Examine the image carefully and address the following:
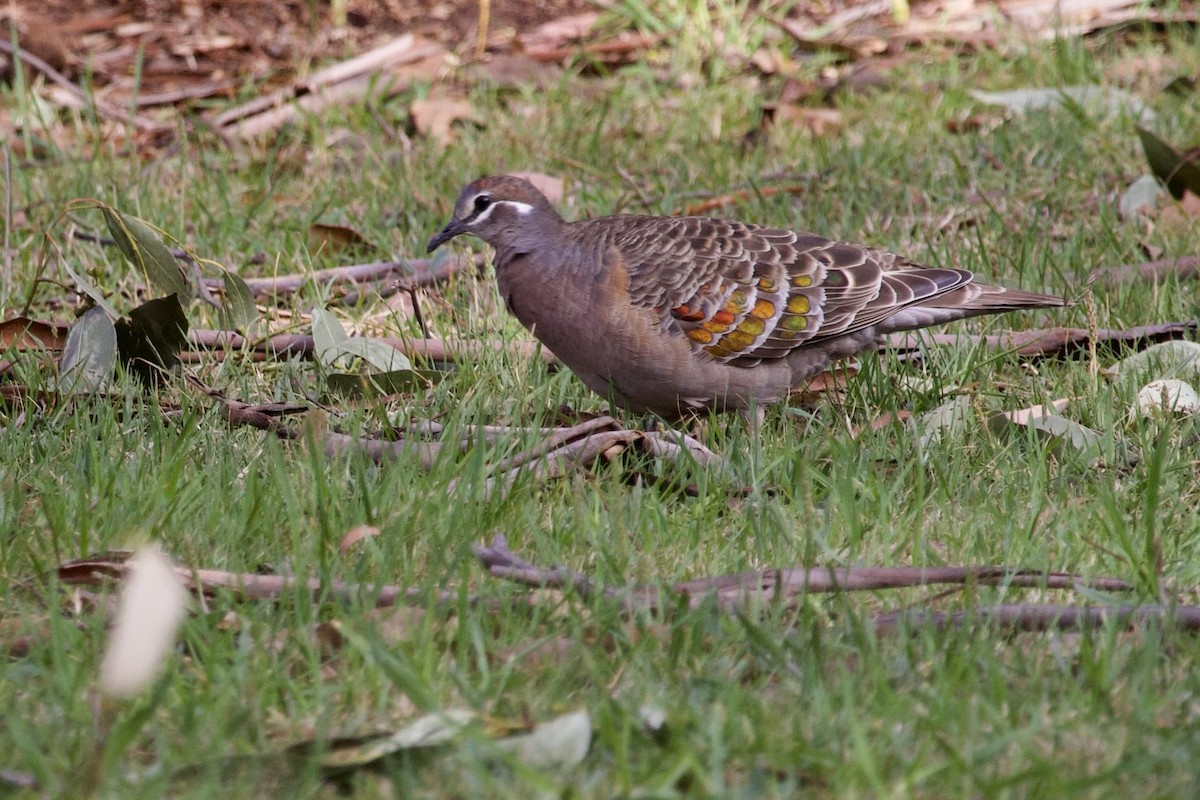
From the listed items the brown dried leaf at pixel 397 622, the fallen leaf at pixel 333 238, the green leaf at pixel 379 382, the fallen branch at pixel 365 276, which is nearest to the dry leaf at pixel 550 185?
the fallen branch at pixel 365 276

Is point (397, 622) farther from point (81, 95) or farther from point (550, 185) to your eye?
point (81, 95)

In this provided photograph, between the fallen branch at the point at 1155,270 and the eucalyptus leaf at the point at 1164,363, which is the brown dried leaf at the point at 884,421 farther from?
the fallen branch at the point at 1155,270

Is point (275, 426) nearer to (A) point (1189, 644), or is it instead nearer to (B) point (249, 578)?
(B) point (249, 578)

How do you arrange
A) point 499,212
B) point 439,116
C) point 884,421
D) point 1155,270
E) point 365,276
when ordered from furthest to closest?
point 439,116
point 365,276
point 1155,270
point 499,212
point 884,421

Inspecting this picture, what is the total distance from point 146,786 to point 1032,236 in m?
4.35

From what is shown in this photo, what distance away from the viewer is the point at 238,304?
500 centimetres

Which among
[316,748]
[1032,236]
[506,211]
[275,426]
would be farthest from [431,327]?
[316,748]

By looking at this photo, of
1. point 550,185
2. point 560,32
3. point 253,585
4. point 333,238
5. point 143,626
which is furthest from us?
point 560,32

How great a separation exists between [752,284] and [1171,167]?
2367 millimetres

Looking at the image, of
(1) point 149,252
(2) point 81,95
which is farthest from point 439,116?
(1) point 149,252

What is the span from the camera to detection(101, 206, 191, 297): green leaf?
485 centimetres

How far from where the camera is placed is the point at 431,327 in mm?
5395

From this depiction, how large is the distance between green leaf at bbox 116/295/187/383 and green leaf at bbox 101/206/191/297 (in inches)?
7.2

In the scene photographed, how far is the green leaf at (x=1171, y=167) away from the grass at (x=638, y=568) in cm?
31
